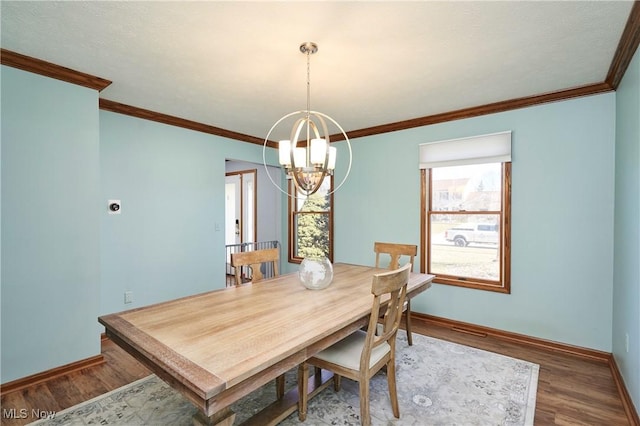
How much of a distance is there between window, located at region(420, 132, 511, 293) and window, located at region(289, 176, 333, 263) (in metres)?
1.53

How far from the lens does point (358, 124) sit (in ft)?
13.2

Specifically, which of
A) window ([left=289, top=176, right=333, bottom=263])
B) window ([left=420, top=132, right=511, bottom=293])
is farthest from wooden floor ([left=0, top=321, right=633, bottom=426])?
window ([left=289, top=176, right=333, bottom=263])

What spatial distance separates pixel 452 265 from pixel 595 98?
6.82ft

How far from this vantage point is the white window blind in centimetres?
320

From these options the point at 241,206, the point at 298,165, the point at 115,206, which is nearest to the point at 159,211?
the point at 115,206

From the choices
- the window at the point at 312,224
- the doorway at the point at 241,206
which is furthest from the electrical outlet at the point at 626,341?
the doorway at the point at 241,206

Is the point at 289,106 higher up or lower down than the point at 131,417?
higher up

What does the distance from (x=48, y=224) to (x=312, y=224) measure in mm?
3300

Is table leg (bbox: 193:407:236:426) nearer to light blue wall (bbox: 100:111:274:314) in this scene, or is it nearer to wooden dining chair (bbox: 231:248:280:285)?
wooden dining chair (bbox: 231:248:280:285)

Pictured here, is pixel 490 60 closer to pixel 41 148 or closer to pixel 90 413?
pixel 41 148

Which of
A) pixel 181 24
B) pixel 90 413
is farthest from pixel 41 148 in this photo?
pixel 90 413

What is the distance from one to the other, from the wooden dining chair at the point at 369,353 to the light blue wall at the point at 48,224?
2095mm

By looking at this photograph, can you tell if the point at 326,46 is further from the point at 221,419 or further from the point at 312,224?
the point at 312,224

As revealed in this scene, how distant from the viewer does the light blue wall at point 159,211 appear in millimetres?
3236
